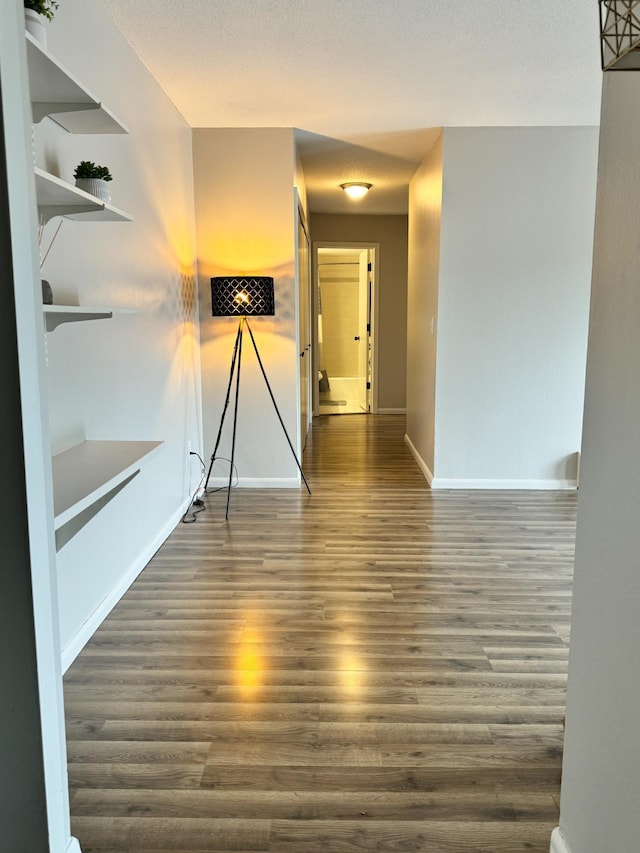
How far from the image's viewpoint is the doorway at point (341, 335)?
9.24 m

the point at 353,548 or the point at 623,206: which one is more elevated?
the point at 623,206

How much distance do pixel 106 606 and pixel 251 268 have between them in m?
2.75

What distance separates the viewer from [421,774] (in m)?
1.79

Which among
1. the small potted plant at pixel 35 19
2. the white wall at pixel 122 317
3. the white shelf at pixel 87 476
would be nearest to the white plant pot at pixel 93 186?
the white wall at pixel 122 317

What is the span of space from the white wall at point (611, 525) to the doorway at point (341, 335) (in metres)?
7.54

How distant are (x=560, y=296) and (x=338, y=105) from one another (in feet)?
6.70

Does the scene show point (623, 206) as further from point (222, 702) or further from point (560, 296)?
point (560, 296)

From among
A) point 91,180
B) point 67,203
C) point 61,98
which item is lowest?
point 67,203

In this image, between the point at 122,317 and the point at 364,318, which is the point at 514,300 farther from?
the point at 364,318

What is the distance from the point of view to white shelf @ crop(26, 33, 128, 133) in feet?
5.34

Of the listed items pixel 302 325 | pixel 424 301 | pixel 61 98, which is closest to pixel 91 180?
pixel 61 98

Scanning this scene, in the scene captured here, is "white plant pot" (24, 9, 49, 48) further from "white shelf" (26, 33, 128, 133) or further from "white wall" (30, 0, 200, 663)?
"white wall" (30, 0, 200, 663)

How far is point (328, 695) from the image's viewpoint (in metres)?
2.17

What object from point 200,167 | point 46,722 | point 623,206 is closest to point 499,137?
point 200,167
